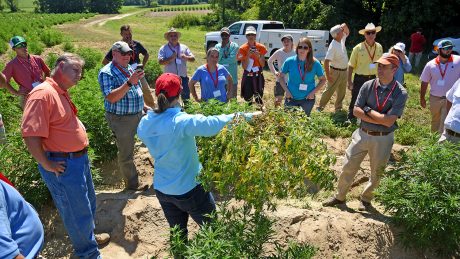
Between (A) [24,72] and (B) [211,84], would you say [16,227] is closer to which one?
(B) [211,84]

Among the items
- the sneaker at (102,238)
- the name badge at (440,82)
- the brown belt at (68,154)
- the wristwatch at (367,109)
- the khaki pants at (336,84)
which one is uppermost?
the wristwatch at (367,109)

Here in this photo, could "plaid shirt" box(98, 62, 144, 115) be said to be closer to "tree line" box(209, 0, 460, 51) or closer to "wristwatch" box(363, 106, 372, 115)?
Result: "wristwatch" box(363, 106, 372, 115)

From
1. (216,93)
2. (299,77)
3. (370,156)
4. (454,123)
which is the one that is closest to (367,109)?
(370,156)

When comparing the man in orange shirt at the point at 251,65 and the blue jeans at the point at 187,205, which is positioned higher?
the man in orange shirt at the point at 251,65

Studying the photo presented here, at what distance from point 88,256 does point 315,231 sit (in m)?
2.25

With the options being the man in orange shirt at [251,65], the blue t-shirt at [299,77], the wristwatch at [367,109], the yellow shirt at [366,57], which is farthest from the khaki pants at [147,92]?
the yellow shirt at [366,57]

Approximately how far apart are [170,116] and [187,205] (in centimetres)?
79

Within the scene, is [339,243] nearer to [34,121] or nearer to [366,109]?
[366,109]

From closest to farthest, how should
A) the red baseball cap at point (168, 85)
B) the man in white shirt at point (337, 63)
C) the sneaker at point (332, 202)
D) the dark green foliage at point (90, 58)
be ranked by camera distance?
the red baseball cap at point (168, 85) → the sneaker at point (332, 202) → the man in white shirt at point (337, 63) → the dark green foliage at point (90, 58)

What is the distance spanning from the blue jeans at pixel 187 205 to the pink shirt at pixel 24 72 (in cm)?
401

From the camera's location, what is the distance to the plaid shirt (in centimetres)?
444

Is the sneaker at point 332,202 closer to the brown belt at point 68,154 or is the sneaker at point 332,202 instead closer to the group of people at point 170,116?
the group of people at point 170,116

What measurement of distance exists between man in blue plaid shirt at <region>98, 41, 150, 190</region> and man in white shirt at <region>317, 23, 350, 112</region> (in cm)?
450

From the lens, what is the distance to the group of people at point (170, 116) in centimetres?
316
